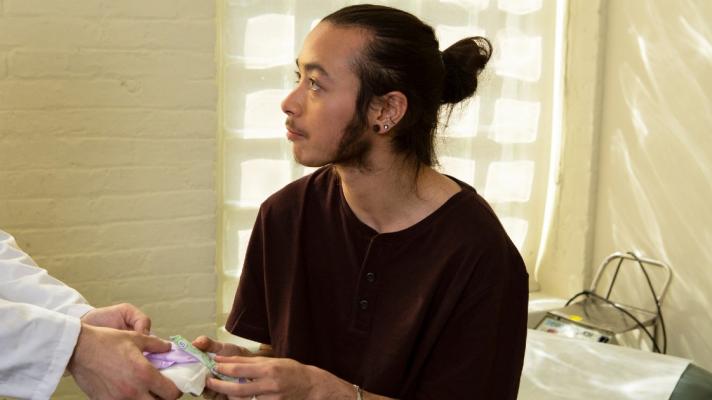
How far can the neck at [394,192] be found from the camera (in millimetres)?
1599

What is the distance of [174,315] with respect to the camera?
2.49m

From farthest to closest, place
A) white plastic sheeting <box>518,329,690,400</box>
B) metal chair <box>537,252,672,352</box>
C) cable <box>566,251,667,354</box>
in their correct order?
cable <box>566,251,667,354</box>, metal chair <box>537,252,672,352</box>, white plastic sheeting <box>518,329,690,400</box>

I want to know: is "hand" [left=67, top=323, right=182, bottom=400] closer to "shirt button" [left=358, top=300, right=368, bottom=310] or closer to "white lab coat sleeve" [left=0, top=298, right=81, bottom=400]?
"white lab coat sleeve" [left=0, top=298, right=81, bottom=400]

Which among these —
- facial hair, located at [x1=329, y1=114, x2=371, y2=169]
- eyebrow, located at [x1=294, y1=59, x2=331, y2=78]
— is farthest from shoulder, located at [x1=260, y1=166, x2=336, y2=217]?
eyebrow, located at [x1=294, y1=59, x2=331, y2=78]

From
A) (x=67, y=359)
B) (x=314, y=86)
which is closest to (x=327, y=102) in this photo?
(x=314, y=86)

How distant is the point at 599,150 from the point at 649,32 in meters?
0.45

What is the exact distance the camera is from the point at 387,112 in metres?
1.58

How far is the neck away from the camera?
1599mm

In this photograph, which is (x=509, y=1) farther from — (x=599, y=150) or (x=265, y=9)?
(x=265, y=9)

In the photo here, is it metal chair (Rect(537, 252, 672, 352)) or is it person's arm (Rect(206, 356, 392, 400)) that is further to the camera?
metal chair (Rect(537, 252, 672, 352))

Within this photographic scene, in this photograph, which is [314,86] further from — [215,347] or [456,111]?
[456,111]

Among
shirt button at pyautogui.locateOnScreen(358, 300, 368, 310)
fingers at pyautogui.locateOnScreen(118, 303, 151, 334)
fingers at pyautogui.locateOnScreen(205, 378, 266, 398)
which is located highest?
shirt button at pyautogui.locateOnScreen(358, 300, 368, 310)

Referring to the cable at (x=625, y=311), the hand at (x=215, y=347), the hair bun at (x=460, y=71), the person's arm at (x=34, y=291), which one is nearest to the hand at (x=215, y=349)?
the hand at (x=215, y=347)

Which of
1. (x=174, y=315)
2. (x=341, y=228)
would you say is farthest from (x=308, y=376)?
(x=174, y=315)
